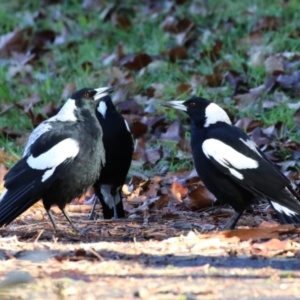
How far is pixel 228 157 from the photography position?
5664 millimetres

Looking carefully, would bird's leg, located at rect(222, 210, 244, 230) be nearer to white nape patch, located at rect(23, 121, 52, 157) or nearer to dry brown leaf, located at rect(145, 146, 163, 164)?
white nape patch, located at rect(23, 121, 52, 157)

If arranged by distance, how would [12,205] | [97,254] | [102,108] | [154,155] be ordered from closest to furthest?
[97,254], [12,205], [102,108], [154,155]

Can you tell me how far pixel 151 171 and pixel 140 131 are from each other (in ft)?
2.70

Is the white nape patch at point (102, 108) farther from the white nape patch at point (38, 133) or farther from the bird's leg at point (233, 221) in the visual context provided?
the bird's leg at point (233, 221)

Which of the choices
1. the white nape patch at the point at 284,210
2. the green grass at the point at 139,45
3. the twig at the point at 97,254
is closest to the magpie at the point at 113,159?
the white nape patch at the point at 284,210

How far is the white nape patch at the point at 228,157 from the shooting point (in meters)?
5.65

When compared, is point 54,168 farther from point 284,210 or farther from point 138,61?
point 138,61

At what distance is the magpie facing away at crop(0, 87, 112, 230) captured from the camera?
5566mm

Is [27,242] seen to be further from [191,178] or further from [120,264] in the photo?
[191,178]

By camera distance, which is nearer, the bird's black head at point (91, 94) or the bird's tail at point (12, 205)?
the bird's tail at point (12, 205)

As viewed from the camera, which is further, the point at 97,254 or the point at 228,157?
the point at 228,157

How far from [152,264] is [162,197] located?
225 centimetres

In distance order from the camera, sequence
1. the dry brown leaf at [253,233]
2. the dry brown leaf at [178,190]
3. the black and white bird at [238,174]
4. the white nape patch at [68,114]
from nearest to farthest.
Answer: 1. the dry brown leaf at [253,233]
2. the black and white bird at [238,174]
3. the white nape patch at [68,114]
4. the dry brown leaf at [178,190]

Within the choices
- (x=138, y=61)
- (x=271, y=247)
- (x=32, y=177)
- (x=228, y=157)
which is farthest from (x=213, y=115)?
(x=138, y=61)
